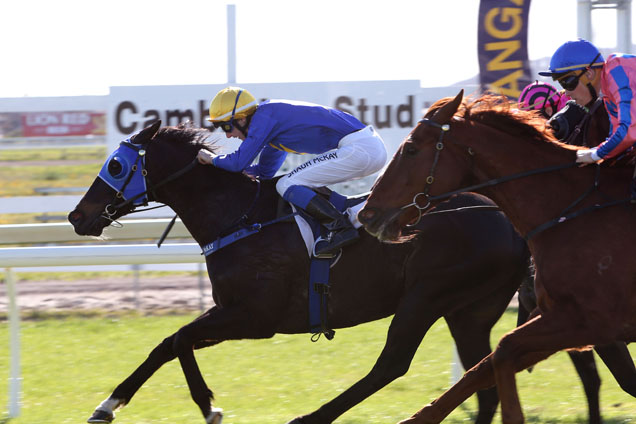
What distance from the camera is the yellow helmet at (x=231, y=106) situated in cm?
553

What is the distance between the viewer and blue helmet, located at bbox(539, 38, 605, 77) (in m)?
4.57

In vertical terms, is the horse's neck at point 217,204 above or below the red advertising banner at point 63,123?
below

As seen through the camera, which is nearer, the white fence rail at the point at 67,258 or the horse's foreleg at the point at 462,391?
the horse's foreleg at the point at 462,391

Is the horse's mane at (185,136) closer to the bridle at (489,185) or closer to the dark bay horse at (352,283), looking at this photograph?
the dark bay horse at (352,283)

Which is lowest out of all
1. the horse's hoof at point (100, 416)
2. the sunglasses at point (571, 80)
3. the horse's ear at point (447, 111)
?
the horse's hoof at point (100, 416)

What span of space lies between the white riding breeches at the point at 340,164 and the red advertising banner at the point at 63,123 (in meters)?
5.95

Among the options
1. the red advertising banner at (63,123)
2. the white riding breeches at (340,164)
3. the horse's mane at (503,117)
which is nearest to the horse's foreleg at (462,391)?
the horse's mane at (503,117)

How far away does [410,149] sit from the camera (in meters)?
4.51

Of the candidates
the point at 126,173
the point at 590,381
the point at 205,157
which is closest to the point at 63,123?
the point at 126,173

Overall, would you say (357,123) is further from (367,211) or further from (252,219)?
(367,211)

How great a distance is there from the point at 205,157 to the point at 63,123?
19.6ft

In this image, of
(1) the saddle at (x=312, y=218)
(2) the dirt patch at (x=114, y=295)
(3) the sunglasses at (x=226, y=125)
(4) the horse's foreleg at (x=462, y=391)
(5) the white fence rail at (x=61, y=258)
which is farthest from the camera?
(2) the dirt patch at (x=114, y=295)

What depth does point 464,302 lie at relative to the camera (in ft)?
17.8

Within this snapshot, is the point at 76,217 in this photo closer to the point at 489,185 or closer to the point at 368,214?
the point at 368,214
